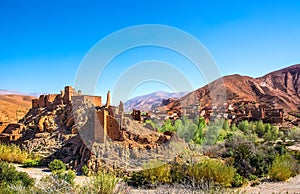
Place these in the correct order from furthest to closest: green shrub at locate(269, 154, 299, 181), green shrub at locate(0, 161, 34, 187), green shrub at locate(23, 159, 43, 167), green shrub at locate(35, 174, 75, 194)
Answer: green shrub at locate(23, 159, 43, 167), green shrub at locate(269, 154, 299, 181), green shrub at locate(0, 161, 34, 187), green shrub at locate(35, 174, 75, 194)

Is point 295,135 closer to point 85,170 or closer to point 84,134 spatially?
point 84,134

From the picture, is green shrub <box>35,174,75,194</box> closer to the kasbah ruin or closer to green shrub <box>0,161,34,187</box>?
green shrub <box>0,161,34,187</box>

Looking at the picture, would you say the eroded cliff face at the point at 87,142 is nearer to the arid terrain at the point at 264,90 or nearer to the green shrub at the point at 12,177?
the green shrub at the point at 12,177

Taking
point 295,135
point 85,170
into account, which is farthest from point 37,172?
point 295,135

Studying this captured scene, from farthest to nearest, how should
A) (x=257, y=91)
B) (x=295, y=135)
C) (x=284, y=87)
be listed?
(x=284, y=87)
(x=257, y=91)
(x=295, y=135)

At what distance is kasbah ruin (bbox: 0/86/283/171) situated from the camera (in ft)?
51.2

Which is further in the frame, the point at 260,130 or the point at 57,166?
the point at 260,130

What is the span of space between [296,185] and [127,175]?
7138 millimetres

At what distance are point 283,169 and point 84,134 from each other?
1003cm

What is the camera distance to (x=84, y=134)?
1716 cm

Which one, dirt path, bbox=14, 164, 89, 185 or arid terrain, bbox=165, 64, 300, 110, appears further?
arid terrain, bbox=165, 64, 300, 110

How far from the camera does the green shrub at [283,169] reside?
13.9 m

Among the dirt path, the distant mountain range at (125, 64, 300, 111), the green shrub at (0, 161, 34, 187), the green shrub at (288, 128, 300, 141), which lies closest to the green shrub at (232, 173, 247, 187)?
the dirt path

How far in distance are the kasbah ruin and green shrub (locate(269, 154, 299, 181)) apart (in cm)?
496
